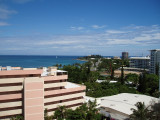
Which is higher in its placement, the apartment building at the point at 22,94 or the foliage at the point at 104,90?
the apartment building at the point at 22,94

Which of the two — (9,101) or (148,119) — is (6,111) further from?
(148,119)

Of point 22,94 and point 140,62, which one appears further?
point 140,62

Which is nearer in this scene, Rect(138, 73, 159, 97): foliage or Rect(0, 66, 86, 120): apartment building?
Rect(0, 66, 86, 120): apartment building

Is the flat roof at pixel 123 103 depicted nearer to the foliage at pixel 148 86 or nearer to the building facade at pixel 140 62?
the foliage at pixel 148 86

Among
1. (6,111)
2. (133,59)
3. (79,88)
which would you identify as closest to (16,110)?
(6,111)

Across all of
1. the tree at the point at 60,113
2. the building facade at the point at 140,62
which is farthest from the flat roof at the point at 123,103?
the building facade at the point at 140,62

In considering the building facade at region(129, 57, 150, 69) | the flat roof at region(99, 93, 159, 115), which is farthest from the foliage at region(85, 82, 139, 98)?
the building facade at region(129, 57, 150, 69)

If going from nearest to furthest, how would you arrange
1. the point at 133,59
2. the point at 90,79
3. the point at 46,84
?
the point at 46,84 < the point at 90,79 < the point at 133,59

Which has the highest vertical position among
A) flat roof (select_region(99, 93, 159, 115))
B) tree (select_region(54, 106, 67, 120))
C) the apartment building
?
the apartment building

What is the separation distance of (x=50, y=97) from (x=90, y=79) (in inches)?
1418

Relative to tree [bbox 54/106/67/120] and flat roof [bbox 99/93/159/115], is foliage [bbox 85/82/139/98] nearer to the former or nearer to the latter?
flat roof [bbox 99/93/159/115]

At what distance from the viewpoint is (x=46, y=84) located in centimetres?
2598

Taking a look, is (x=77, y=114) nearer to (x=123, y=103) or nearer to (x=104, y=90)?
(x=123, y=103)

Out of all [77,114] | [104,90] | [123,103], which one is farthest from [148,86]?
[77,114]
